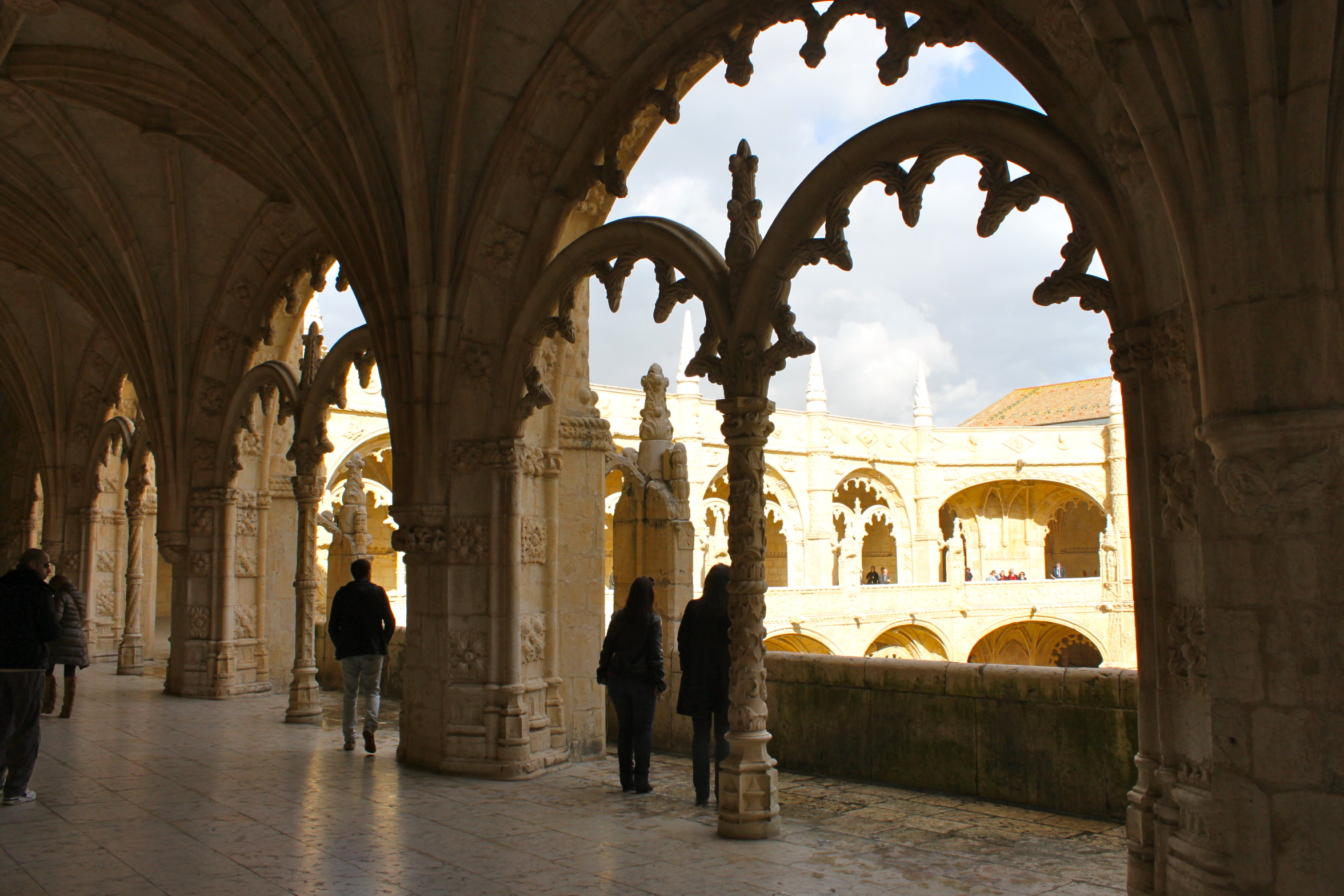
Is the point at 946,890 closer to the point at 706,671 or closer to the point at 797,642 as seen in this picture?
the point at 706,671

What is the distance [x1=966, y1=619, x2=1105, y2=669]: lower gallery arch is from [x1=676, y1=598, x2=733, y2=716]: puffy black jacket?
2232 centimetres

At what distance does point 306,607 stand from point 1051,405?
32293 millimetres

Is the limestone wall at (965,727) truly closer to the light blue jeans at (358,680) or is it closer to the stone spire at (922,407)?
the light blue jeans at (358,680)

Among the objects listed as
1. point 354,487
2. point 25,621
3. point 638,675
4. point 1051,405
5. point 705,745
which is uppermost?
point 1051,405

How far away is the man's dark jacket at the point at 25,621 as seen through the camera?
5.01 meters

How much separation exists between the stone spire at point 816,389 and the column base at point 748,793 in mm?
20831

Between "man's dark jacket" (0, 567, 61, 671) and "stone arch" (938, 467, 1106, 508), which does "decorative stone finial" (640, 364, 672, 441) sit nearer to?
"man's dark jacket" (0, 567, 61, 671)

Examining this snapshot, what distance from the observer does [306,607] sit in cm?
794

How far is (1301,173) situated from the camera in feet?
7.68

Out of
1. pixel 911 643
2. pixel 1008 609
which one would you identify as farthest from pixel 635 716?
pixel 1008 609

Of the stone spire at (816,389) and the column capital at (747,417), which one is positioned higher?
the stone spire at (816,389)

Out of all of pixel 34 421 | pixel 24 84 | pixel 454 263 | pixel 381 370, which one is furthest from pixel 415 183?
pixel 34 421

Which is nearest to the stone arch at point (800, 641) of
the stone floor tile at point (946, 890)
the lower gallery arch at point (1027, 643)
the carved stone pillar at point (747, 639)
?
the lower gallery arch at point (1027, 643)

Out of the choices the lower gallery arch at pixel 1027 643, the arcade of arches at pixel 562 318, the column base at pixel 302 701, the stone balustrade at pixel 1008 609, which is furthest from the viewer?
the lower gallery arch at pixel 1027 643
